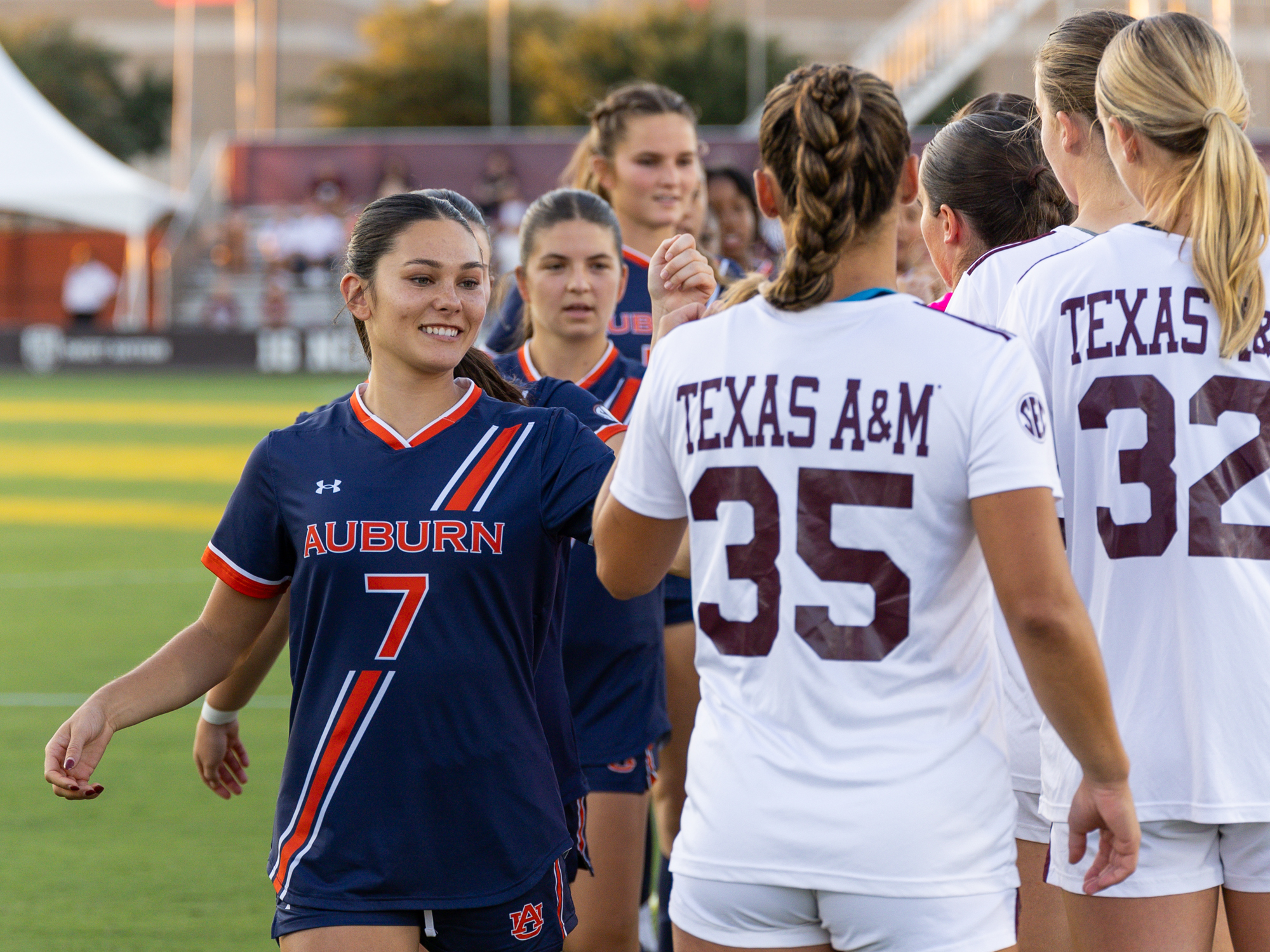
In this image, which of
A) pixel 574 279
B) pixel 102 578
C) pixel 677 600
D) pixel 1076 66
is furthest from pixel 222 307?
pixel 1076 66

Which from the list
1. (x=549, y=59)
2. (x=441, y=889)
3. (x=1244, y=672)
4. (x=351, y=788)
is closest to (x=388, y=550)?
(x=351, y=788)

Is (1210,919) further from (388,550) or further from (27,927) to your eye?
(27,927)

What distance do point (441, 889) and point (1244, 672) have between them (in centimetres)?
142

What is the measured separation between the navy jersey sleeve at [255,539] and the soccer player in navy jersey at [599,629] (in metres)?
0.98

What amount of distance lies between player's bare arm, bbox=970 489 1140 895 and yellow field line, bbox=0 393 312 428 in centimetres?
1658

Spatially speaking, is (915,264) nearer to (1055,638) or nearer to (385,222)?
(385,222)

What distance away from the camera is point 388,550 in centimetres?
282

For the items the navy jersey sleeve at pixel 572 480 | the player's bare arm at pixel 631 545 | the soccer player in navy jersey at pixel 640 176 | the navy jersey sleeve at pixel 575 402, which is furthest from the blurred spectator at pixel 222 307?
the player's bare arm at pixel 631 545

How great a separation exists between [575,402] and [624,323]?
169cm

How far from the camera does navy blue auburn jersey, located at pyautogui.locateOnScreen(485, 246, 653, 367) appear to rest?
199 inches

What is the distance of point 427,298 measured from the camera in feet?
9.95

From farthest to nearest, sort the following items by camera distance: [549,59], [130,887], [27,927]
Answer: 1. [549,59]
2. [130,887]
3. [27,927]

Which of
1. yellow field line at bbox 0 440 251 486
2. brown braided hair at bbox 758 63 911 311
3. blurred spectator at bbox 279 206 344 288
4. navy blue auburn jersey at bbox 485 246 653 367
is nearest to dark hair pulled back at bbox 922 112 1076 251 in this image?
brown braided hair at bbox 758 63 911 311

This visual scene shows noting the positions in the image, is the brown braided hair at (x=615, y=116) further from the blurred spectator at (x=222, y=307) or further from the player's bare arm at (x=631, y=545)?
the blurred spectator at (x=222, y=307)
